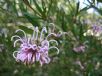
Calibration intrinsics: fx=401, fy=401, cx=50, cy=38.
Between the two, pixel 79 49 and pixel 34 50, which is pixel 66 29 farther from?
pixel 79 49

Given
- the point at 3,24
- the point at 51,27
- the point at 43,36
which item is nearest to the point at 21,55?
the point at 43,36

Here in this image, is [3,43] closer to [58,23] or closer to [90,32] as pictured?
[58,23]

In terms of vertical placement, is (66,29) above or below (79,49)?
above

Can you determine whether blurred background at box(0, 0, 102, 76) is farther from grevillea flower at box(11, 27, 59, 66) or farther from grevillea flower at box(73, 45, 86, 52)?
grevillea flower at box(11, 27, 59, 66)

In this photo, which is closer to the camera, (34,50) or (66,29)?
(34,50)

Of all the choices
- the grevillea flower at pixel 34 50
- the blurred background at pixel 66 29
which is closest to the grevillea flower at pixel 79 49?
the blurred background at pixel 66 29

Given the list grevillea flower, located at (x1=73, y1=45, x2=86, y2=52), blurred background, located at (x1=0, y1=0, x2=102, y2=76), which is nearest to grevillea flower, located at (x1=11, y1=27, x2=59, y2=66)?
blurred background, located at (x1=0, y1=0, x2=102, y2=76)

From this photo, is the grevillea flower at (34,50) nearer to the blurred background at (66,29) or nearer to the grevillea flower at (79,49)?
the blurred background at (66,29)

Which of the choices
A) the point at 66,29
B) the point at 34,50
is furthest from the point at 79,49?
the point at 34,50
